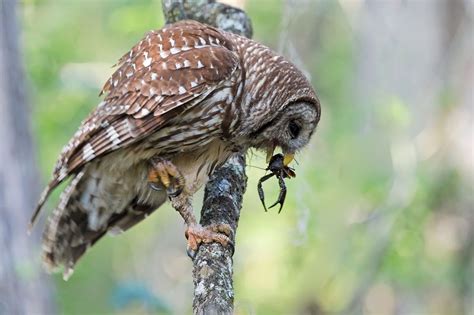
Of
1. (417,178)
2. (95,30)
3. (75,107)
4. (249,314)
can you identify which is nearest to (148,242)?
(95,30)

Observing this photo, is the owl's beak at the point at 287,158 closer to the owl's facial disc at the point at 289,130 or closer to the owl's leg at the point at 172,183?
the owl's facial disc at the point at 289,130

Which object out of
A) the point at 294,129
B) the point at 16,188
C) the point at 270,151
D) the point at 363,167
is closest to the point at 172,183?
the point at 270,151

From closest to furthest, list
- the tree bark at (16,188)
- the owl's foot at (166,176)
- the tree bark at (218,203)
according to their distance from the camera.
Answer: the tree bark at (218,203), the owl's foot at (166,176), the tree bark at (16,188)

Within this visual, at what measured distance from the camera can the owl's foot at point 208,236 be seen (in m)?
3.79

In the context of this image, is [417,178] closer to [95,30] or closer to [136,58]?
[136,58]

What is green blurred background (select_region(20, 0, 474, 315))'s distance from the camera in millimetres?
7656

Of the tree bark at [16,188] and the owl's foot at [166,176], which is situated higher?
the tree bark at [16,188]

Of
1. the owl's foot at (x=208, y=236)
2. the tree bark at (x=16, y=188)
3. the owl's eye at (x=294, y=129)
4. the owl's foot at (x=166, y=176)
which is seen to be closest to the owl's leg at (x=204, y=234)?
the owl's foot at (x=208, y=236)

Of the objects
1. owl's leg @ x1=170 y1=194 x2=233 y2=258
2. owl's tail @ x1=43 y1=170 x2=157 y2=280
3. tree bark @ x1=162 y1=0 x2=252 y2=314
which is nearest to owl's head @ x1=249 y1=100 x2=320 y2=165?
tree bark @ x1=162 y1=0 x2=252 y2=314

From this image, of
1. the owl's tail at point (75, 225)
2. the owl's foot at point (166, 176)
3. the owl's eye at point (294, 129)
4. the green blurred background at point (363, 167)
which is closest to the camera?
the owl's foot at point (166, 176)

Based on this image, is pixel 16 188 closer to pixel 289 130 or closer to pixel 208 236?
pixel 289 130

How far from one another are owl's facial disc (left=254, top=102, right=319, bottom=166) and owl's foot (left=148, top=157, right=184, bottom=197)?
1.52 feet

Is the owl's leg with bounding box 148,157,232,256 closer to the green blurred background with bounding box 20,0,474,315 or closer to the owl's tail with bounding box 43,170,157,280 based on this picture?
the owl's tail with bounding box 43,170,157,280

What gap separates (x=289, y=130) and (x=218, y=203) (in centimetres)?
61
